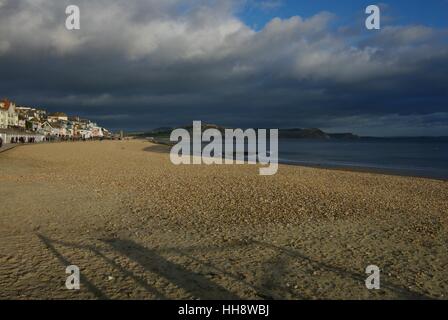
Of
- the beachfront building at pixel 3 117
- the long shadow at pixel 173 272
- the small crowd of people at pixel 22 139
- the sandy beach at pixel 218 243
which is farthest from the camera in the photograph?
the beachfront building at pixel 3 117

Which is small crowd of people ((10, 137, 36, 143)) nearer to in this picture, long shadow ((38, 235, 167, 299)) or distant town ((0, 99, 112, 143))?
distant town ((0, 99, 112, 143))

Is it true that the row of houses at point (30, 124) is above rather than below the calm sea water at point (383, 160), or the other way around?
above

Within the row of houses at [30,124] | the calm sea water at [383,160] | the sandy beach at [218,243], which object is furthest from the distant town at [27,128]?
the sandy beach at [218,243]

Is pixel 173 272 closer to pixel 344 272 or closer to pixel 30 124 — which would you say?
pixel 344 272

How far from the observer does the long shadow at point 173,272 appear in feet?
17.4

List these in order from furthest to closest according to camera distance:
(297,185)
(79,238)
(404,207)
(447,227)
A: (297,185) → (404,207) → (447,227) → (79,238)

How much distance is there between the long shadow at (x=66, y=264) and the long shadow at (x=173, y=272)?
97 centimetres

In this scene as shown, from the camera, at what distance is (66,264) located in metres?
6.25

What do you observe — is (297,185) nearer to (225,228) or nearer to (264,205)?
Answer: (264,205)

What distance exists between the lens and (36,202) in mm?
11297

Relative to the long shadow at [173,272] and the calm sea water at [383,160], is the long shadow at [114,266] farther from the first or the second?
the calm sea water at [383,160]

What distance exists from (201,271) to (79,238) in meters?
3.19

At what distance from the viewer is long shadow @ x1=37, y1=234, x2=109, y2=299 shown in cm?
520
